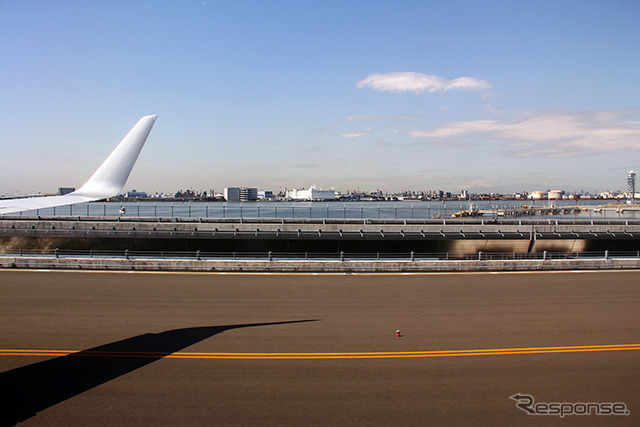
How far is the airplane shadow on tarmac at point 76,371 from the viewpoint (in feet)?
21.7

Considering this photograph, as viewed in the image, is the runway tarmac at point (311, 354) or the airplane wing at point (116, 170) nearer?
the airplane wing at point (116, 170)

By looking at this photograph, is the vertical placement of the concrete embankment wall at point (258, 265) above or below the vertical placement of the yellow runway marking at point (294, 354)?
above

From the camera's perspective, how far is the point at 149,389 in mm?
7215

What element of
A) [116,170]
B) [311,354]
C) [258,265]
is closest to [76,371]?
[116,170]

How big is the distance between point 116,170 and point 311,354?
235 inches

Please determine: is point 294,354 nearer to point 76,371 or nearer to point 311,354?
point 311,354

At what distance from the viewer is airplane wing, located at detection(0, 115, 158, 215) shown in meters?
6.41

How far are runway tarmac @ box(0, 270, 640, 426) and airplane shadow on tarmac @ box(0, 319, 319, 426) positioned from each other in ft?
0.14

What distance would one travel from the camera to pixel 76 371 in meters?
7.93

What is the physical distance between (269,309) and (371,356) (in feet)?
16.3

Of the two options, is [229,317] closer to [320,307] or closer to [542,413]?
[320,307]

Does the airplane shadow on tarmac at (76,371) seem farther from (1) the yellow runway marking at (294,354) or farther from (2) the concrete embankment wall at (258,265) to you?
(2) the concrete embankment wall at (258,265)

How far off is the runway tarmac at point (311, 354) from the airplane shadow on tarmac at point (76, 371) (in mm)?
44

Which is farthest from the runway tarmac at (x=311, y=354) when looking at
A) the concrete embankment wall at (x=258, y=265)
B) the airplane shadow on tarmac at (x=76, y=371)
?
the concrete embankment wall at (x=258, y=265)
